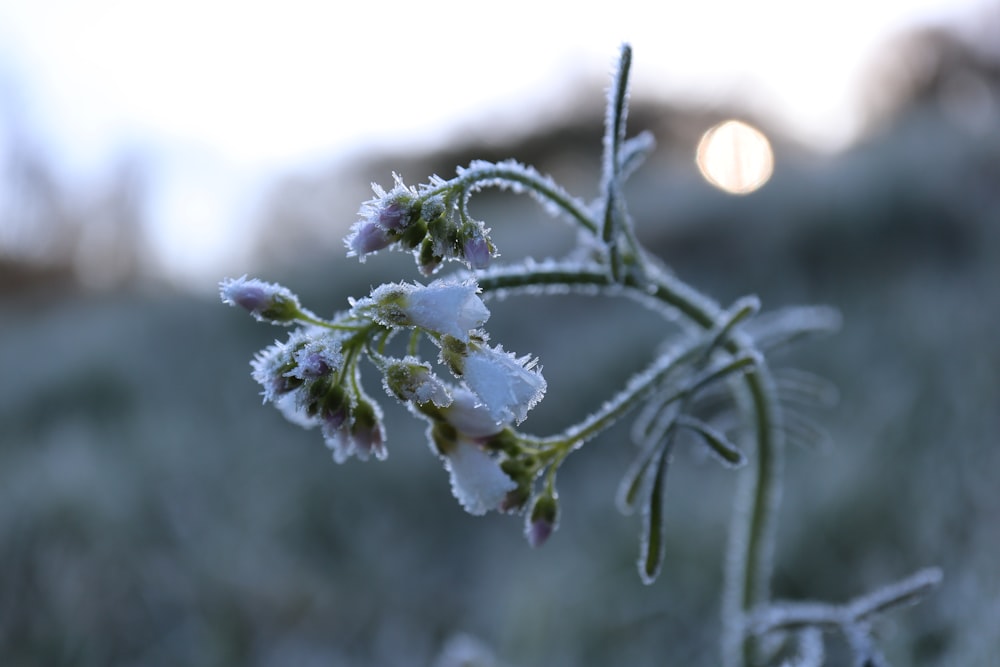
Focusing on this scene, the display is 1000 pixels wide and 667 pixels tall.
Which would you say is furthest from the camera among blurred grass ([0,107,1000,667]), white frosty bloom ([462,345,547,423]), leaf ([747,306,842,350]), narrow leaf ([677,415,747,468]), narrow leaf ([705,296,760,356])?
blurred grass ([0,107,1000,667])

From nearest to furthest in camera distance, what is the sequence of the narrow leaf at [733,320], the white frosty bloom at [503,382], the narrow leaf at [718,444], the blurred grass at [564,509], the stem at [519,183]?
the white frosty bloom at [503,382] → the stem at [519,183] → the narrow leaf at [718,444] → the narrow leaf at [733,320] → the blurred grass at [564,509]

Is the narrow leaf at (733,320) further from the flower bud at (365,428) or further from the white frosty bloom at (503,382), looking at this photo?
the flower bud at (365,428)

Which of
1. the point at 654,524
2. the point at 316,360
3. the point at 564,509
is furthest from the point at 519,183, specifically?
the point at 564,509

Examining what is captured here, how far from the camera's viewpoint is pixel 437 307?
3.46ft

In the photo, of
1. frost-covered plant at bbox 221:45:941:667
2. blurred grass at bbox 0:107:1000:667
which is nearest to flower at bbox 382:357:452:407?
frost-covered plant at bbox 221:45:941:667

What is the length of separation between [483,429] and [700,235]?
9.20 metres

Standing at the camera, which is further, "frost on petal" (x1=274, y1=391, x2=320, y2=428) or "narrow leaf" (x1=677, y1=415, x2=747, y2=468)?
"narrow leaf" (x1=677, y1=415, x2=747, y2=468)

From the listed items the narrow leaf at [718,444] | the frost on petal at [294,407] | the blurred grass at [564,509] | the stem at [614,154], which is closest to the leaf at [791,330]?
the narrow leaf at [718,444]

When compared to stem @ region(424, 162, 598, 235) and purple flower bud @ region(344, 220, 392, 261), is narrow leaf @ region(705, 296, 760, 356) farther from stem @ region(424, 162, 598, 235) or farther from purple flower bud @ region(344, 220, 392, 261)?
purple flower bud @ region(344, 220, 392, 261)

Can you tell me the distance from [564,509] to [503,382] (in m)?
3.81

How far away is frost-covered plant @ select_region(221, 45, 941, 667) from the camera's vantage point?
3.56 feet

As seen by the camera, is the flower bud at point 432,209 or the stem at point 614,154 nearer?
the flower bud at point 432,209

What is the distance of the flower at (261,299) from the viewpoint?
1139 millimetres

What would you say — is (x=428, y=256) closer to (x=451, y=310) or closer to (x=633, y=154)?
(x=451, y=310)
